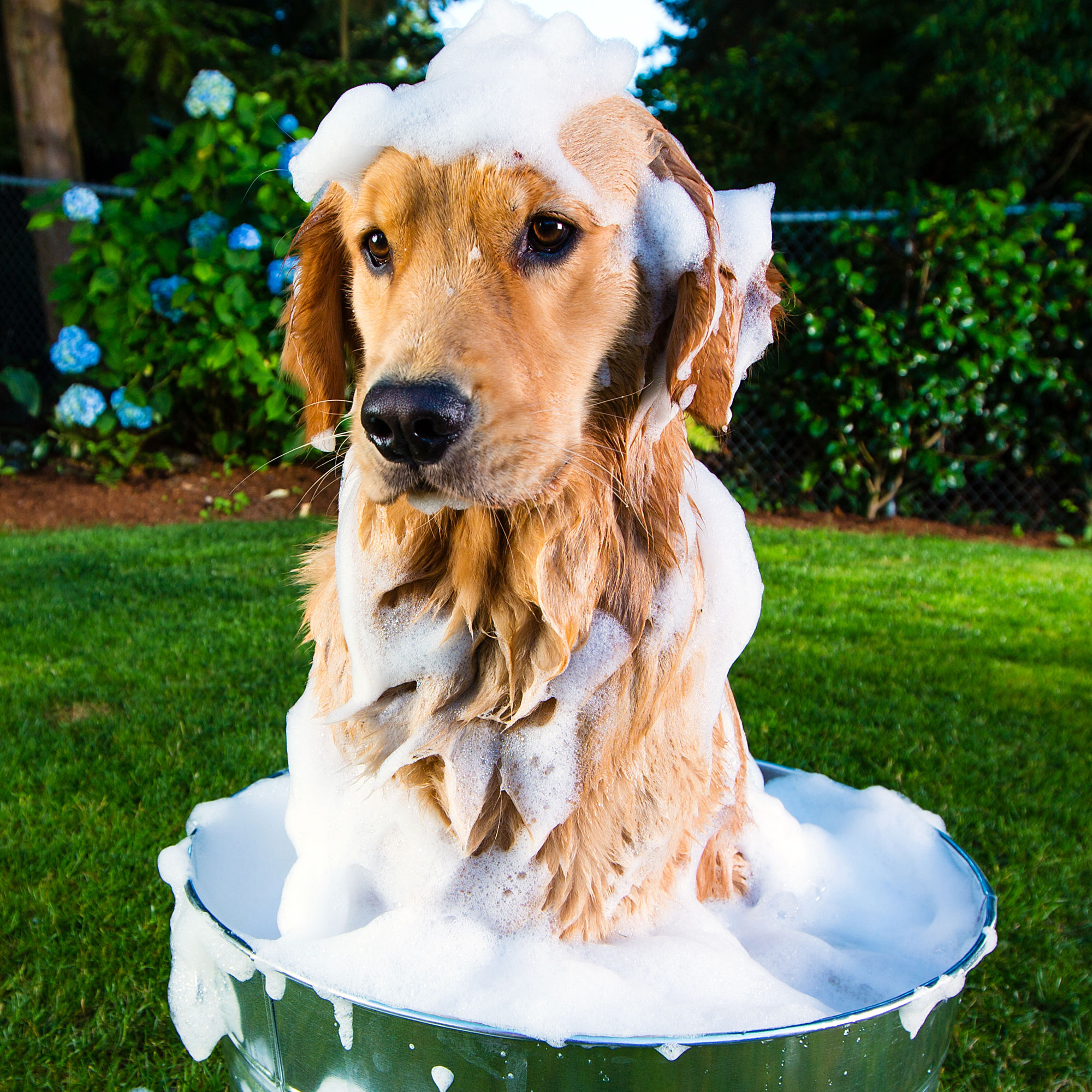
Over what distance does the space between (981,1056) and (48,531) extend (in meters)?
6.01

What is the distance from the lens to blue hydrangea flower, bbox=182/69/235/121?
19.4 ft


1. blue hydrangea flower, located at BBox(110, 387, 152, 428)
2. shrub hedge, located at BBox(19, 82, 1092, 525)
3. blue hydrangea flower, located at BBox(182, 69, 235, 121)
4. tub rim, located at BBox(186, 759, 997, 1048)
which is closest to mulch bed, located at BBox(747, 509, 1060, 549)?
shrub hedge, located at BBox(19, 82, 1092, 525)

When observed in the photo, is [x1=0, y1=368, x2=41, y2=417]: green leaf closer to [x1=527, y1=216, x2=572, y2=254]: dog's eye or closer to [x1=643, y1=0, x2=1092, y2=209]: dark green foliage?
[x1=643, y1=0, x2=1092, y2=209]: dark green foliage

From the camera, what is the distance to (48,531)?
241 inches

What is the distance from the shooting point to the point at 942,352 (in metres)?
6.59

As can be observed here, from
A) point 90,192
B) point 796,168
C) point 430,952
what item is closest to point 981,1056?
point 430,952

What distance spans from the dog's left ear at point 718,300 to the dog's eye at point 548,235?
9.1 inches

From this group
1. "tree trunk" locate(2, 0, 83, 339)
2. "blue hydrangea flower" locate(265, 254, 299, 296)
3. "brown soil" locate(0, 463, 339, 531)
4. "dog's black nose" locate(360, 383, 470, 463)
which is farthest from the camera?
"tree trunk" locate(2, 0, 83, 339)

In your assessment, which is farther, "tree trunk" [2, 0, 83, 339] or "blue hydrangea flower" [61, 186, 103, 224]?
"tree trunk" [2, 0, 83, 339]

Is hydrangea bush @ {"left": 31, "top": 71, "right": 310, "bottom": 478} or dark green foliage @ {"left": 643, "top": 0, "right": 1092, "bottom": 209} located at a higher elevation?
dark green foliage @ {"left": 643, "top": 0, "right": 1092, "bottom": 209}

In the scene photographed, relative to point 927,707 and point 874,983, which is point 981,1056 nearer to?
point 874,983

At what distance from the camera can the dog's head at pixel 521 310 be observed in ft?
4.37

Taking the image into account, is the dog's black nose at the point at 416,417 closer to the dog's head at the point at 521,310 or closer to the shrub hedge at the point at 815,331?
the dog's head at the point at 521,310

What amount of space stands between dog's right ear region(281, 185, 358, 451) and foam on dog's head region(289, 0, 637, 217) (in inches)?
4.0
